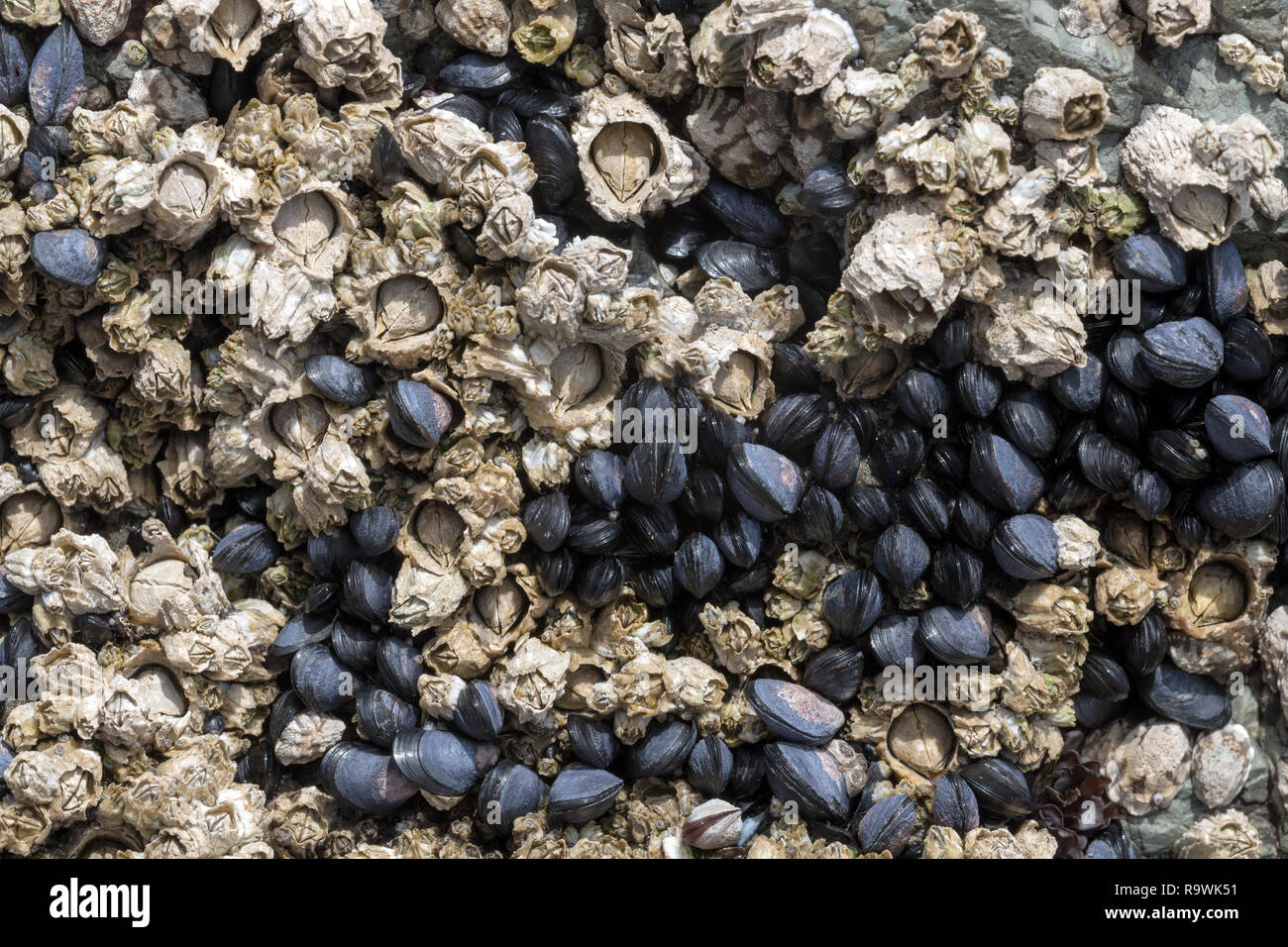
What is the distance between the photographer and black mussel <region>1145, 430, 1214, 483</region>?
136 inches

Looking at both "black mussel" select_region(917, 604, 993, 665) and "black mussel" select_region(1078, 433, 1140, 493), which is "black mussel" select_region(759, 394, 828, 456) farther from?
"black mussel" select_region(1078, 433, 1140, 493)

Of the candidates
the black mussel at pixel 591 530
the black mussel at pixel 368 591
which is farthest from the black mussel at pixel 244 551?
the black mussel at pixel 591 530

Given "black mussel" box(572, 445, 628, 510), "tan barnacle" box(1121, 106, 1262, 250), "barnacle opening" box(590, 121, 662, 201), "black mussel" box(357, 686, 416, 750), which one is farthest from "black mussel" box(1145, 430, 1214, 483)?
"black mussel" box(357, 686, 416, 750)

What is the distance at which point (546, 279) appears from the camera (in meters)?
3.34

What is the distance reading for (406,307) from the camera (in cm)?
348

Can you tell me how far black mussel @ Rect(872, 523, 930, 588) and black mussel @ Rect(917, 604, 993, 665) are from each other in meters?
0.13

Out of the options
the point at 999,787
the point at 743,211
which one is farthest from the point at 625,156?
the point at 999,787

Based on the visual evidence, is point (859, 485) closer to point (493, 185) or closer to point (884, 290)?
point (884, 290)

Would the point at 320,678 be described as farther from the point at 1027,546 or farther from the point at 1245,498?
the point at 1245,498

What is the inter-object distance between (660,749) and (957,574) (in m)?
0.95

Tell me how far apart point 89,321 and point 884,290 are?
2.20 metres

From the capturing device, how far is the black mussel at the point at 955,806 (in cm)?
351

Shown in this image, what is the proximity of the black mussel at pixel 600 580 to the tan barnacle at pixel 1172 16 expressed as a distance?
6.69 feet

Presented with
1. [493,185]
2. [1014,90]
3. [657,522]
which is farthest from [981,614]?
[493,185]
